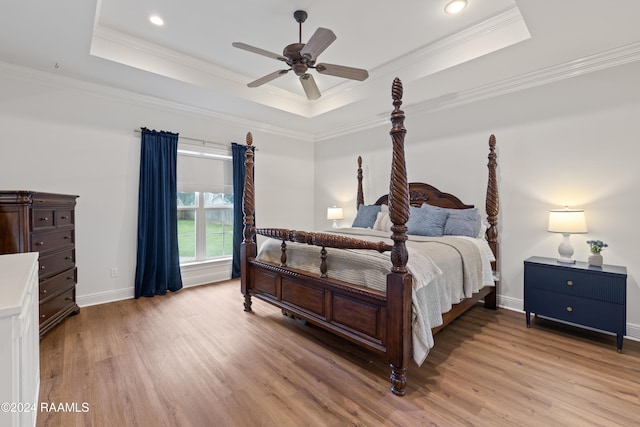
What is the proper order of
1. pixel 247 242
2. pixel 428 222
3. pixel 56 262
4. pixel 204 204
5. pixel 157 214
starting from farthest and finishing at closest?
pixel 204 204
pixel 157 214
pixel 428 222
pixel 247 242
pixel 56 262

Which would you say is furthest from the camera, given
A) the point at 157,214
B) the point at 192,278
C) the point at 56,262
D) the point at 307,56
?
the point at 192,278

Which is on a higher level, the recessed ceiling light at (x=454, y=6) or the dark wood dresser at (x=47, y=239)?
the recessed ceiling light at (x=454, y=6)

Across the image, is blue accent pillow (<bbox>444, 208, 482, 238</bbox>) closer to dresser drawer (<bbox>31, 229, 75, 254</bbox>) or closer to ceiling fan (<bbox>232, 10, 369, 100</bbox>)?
ceiling fan (<bbox>232, 10, 369, 100</bbox>)

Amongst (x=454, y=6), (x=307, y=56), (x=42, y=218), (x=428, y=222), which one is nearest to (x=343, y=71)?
(x=307, y=56)

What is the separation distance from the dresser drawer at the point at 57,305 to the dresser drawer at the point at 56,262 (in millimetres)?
244

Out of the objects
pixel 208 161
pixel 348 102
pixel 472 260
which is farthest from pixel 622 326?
pixel 208 161

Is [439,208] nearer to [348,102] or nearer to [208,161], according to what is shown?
[348,102]

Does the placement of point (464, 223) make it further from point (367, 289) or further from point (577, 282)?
point (367, 289)

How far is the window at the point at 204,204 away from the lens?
4121mm

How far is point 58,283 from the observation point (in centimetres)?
271

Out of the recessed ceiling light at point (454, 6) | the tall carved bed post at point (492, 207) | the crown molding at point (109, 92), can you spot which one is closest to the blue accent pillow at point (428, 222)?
the tall carved bed post at point (492, 207)

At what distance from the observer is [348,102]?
12.8 feet

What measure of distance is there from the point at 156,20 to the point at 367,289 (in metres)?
2.96

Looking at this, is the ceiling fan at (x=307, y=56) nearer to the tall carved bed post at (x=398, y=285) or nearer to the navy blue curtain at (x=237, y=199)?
the tall carved bed post at (x=398, y=285)
